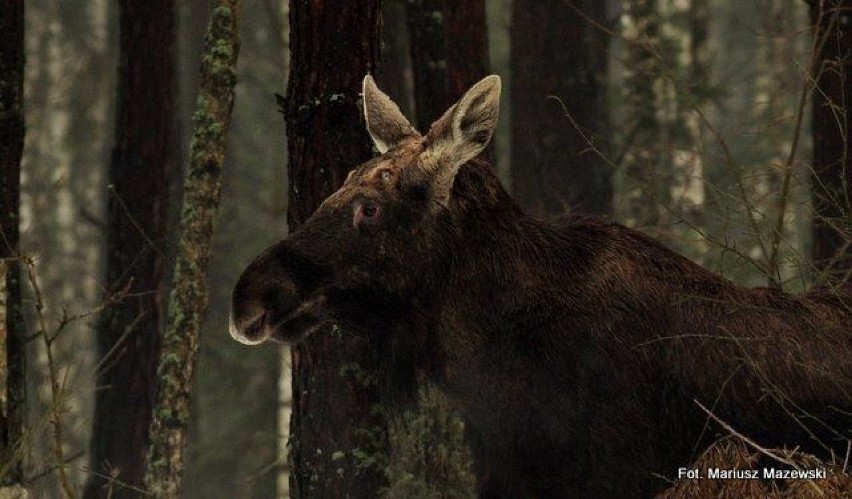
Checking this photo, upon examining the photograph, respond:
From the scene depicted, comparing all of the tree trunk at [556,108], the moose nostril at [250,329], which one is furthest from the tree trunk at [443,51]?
the moose nostril at [250,329]

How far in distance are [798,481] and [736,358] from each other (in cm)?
60

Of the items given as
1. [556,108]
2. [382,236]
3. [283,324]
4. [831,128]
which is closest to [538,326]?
[382,236]

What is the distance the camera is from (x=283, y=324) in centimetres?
629

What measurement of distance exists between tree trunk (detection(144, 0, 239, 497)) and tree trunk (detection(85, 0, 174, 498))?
7.76ft

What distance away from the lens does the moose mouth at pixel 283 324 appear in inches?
242

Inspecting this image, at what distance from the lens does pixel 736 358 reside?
20.8ft

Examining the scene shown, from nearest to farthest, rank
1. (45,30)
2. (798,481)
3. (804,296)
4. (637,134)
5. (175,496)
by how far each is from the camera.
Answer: (798,481)
(804,296)
(175,496)
(637,134)
(45,30)

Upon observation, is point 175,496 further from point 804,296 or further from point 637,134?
point 637,134

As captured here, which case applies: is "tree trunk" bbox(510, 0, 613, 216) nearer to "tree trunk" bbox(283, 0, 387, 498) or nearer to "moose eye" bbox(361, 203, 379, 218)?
"tree trunk" bbox(283, 0, 387, 498)

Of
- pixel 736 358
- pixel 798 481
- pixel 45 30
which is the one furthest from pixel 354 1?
pixel 45 30

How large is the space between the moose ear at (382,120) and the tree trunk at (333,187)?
466mm

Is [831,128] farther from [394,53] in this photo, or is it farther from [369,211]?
[394,53]

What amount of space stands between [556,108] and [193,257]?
4.61 meters

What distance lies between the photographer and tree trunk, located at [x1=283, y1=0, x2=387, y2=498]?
24.1 feet
